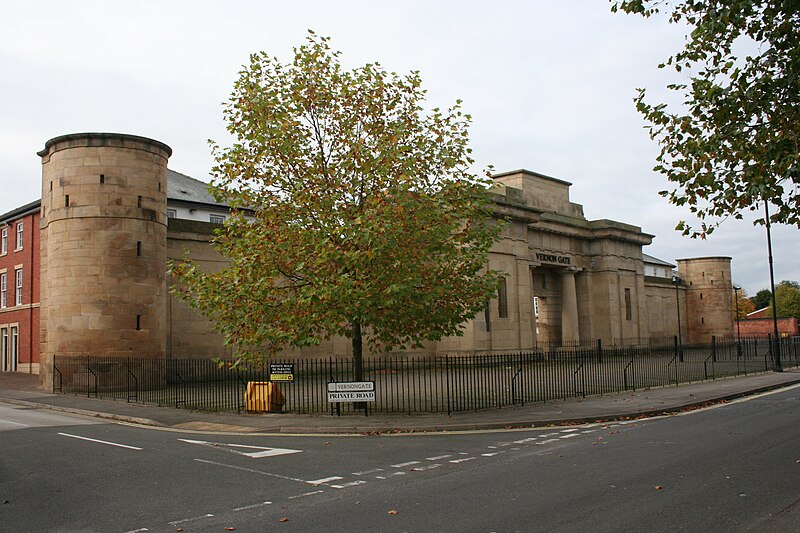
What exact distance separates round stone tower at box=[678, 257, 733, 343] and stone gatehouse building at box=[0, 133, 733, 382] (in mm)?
129

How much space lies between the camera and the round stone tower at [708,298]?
74.3 m

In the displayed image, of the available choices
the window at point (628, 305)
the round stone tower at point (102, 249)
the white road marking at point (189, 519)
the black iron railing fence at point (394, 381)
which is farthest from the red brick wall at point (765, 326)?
the white road marking at point (189, 519)

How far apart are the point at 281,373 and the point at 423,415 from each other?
418 centimetres

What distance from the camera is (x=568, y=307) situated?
2232 inches

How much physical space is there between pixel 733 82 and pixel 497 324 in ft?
111

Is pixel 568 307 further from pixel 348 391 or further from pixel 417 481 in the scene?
pixel 417 481

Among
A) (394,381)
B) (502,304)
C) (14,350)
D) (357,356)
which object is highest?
(502,304)

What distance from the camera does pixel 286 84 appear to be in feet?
63.2

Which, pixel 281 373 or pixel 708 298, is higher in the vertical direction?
pixel 708 298

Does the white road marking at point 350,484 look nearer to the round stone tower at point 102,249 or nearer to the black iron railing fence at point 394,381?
the black iron railing fence at point 394,381

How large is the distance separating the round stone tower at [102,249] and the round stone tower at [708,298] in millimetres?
61441

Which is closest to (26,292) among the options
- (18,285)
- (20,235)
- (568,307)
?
(18,285)

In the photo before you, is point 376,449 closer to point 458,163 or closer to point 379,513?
point 379,513

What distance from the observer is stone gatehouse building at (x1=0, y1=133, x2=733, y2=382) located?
3000cm
